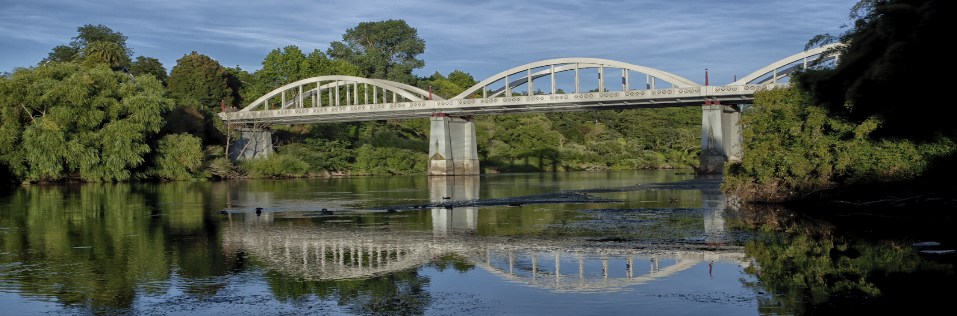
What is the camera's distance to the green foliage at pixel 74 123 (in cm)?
6097

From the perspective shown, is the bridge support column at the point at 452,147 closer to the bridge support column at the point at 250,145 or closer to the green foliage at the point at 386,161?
the green foliage at the point at 386,161

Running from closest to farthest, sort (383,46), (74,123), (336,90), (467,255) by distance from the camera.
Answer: (467,255) < (74,123) < (336,90) < (383,46)

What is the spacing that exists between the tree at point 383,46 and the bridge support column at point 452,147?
152ft

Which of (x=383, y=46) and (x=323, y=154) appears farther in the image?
(x=383, y=46)

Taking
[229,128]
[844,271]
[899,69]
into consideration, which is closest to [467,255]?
[844,271]

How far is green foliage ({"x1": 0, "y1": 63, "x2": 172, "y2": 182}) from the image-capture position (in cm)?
6097

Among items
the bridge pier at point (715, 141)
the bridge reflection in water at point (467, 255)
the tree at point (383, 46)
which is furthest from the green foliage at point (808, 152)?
the tree at point (383, 46)

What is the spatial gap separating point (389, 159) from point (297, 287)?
3166 inches

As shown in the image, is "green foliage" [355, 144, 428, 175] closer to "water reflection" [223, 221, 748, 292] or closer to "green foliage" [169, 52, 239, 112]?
"green foliage" [169, 52, 239, 112]

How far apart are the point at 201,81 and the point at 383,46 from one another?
4521 cm

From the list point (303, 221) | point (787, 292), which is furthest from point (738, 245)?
point (303, 221)

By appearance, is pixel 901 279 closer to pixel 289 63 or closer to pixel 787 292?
pixel 787 292

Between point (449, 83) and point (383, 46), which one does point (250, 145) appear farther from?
point (383, 46)

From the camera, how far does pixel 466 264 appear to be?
16688 millimetres
